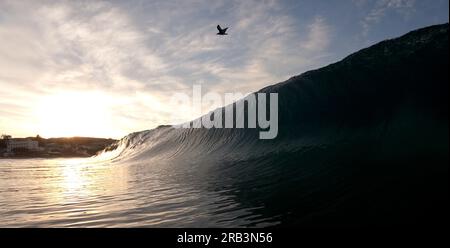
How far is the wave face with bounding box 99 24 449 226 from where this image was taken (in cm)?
584

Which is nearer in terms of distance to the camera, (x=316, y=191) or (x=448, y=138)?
(x=316, y=191)

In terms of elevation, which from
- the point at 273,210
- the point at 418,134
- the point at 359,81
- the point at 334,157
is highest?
the point at 359,81

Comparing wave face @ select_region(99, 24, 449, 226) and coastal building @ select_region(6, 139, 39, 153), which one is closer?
wave face @ select_region(99, 24, 449, 226)

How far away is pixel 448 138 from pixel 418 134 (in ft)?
4.72

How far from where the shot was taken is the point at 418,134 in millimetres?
10109

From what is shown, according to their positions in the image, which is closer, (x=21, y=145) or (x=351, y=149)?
(x=351, y=149)

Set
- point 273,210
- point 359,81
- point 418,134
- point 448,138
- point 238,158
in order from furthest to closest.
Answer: point 359,81
point 238,158
point 418,134
point 448,138
point 273,210

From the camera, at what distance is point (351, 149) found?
1057 cm

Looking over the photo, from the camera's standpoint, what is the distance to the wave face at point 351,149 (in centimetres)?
584

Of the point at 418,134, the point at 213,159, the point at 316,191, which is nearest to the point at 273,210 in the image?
the point at 316,191

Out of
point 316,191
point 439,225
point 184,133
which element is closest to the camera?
point 439,225

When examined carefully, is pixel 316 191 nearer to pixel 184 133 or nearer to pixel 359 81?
pixel 359 81

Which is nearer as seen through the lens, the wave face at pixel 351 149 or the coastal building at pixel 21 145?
the wave face at pixel 351 149

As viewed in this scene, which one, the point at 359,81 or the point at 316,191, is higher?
the point at 359,81
